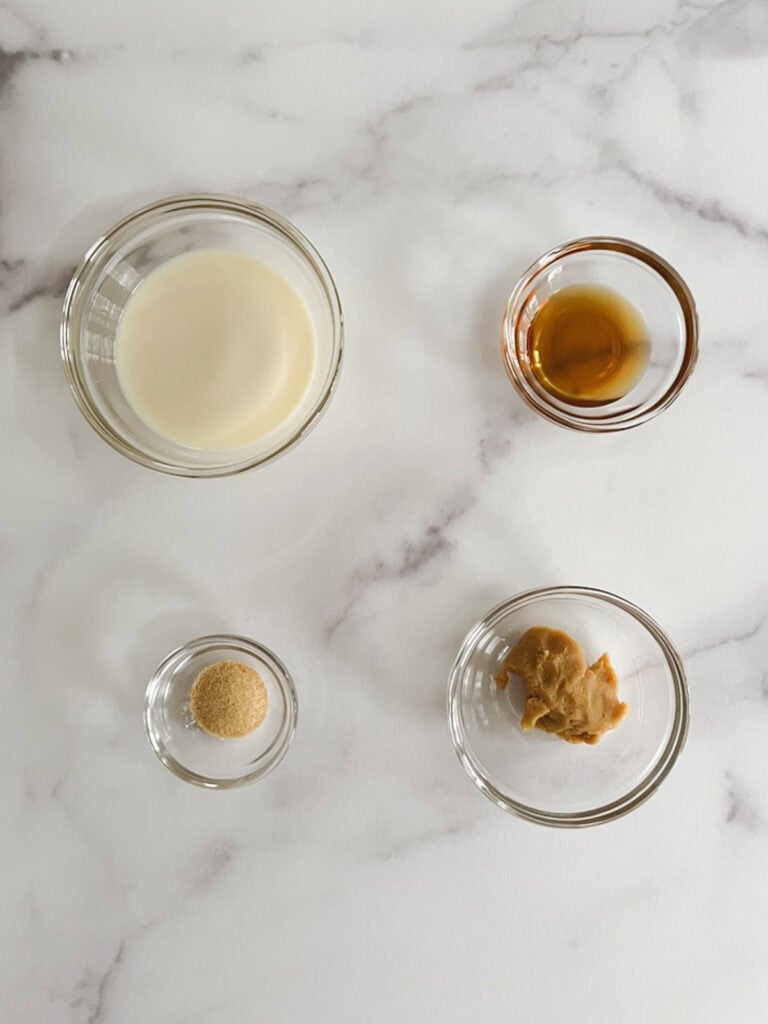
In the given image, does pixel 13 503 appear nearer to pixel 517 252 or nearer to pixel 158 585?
pixel 158 585

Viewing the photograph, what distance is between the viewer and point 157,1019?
1.16m

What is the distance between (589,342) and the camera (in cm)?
110

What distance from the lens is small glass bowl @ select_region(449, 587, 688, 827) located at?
1108 mm

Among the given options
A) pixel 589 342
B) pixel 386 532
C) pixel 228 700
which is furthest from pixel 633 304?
pixel 228 700

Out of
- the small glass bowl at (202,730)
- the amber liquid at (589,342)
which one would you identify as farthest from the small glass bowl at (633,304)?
the small glass bowl at (202,730)

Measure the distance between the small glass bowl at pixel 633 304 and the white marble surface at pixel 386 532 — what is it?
1.9 inches

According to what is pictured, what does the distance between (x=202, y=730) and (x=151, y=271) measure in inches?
25.6

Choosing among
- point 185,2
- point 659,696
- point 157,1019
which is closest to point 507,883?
point 659,696

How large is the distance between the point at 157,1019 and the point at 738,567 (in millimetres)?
1083

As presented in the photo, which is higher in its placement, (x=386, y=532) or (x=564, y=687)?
(x=386, y=532)

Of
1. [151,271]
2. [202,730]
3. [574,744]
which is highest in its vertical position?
[151,271]

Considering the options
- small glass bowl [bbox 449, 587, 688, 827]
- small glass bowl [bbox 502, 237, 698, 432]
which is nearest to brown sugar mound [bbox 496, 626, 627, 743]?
small glass bowl [bbox 449, 587, 688, 827]

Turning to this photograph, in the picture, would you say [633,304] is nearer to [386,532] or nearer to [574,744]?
[386,532]

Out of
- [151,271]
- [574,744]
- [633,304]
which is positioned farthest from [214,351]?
[574,744]
